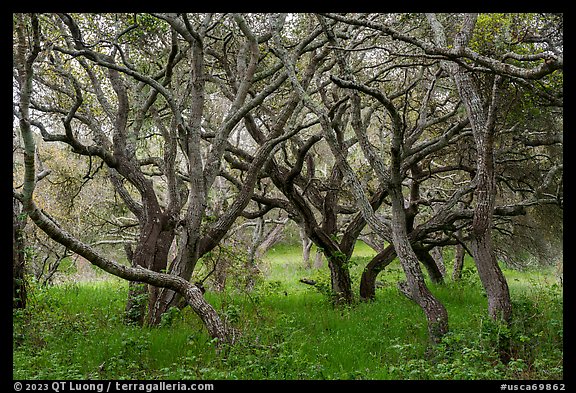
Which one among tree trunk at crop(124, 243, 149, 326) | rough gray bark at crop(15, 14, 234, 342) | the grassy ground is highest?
rough gray bark at crop(15, 14, 234, 342)

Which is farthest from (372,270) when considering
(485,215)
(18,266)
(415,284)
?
(18,266)

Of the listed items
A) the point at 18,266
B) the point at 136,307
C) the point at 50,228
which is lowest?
the point at 136,307

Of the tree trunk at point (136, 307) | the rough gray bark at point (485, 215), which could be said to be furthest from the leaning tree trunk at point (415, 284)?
the tree trunk at point (136, 307)

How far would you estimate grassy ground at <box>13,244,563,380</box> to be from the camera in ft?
22.3

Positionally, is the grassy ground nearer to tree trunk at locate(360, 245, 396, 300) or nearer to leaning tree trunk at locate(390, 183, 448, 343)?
leaning tree trunk at locate(390, 183, 448, 343)

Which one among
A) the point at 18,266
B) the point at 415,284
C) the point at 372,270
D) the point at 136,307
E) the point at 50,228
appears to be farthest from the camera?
the point at 372,270

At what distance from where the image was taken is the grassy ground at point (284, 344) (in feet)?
22.3

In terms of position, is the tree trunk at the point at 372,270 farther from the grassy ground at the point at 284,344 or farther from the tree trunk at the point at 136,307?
the tree trunk at the point at 136,307

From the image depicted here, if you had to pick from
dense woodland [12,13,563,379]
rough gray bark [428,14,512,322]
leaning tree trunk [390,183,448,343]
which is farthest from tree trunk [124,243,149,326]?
rough gray bark [428,14,512,322]

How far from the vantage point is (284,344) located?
7.49 m

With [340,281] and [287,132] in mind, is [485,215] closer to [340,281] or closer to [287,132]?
[287,132]
